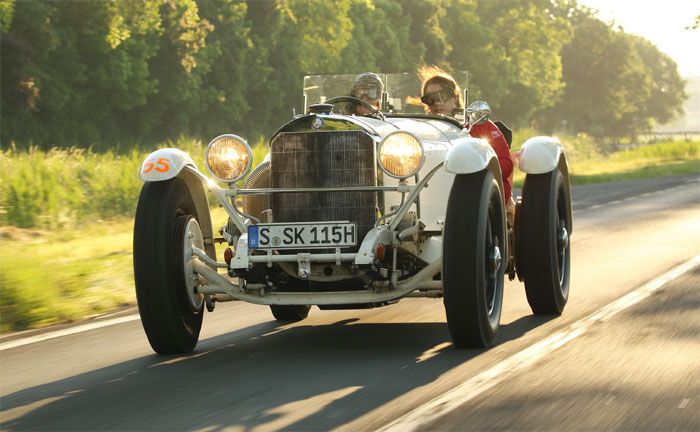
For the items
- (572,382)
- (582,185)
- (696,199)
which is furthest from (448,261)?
(582,185)

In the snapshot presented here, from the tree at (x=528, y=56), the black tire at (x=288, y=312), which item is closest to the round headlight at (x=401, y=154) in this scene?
the black tire at (x=288, y=312)

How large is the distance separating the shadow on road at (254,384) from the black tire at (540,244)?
35 cm

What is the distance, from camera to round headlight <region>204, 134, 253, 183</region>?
28.6 ft

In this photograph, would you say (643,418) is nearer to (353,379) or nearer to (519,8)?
(353,379)

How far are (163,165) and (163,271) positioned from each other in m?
0.76

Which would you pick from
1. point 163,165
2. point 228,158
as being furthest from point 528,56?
point 163,165

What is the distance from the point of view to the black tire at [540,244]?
9.34m

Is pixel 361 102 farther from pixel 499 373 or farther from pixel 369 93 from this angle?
pixel 499 373

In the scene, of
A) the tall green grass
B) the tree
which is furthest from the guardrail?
the tall green grass

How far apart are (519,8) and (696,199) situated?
81795 millimetres

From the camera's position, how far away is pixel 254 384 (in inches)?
281

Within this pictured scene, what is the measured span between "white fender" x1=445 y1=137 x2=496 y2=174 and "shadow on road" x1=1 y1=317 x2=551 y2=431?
3.60ft

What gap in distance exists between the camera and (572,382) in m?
6.90

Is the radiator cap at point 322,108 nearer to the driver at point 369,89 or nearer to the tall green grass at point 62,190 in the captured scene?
the driver at point 369,89
